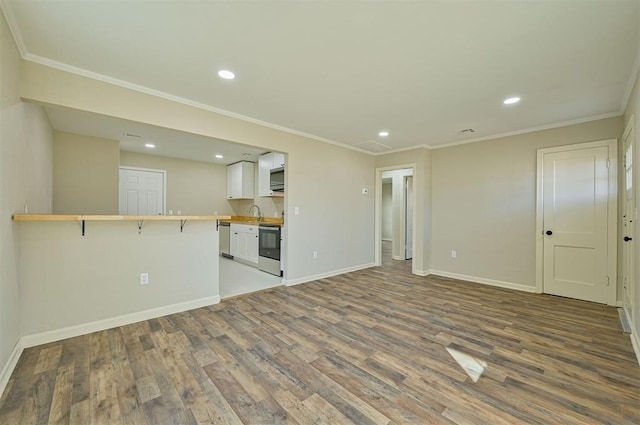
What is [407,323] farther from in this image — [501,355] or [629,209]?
[629,209]

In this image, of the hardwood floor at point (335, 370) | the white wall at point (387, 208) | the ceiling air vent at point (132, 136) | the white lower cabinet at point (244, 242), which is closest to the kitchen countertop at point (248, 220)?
the white lower cabinet at point (244, 242)

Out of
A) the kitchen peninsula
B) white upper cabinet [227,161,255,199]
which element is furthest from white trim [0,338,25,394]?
white upper cabinet [227,161,255,199]

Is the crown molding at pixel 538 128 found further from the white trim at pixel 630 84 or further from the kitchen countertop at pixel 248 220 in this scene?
the kitchen countertop at pixel 248 220

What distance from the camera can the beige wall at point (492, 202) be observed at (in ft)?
13.2

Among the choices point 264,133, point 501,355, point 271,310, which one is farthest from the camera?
point 264,133

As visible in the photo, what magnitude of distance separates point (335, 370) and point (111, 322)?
2.31 metres

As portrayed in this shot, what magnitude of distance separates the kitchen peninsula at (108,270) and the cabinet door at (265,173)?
2345 mm

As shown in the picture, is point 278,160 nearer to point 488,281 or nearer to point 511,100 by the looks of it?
point 511,100

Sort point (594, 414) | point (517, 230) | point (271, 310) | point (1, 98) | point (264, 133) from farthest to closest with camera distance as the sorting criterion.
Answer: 1. point (517, 230)
2. point (264, 133)
3. point (271, 310)
4. point (1, 98)
5. point (594, 414)

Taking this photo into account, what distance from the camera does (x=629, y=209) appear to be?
3014 millimetres

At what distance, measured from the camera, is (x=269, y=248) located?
5.03 meters

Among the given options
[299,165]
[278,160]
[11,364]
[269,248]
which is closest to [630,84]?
[299,165]

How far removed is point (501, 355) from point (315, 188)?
3.29 meters

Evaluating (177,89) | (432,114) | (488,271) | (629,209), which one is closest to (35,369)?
(177,89)
